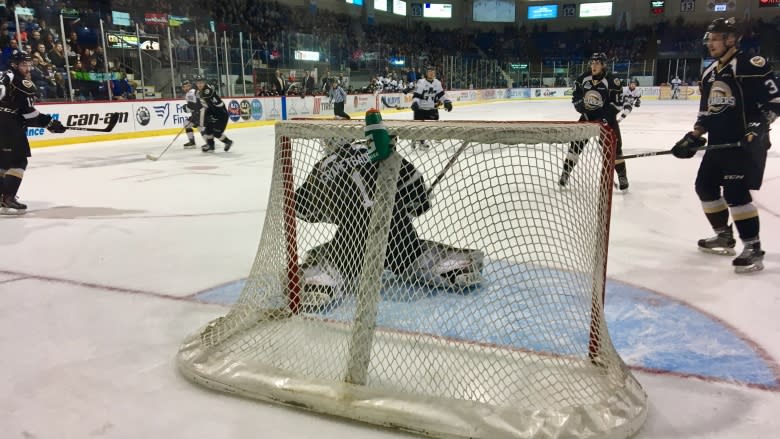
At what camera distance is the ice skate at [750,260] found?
314cm

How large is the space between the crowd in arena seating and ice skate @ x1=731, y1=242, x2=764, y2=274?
9.69 m

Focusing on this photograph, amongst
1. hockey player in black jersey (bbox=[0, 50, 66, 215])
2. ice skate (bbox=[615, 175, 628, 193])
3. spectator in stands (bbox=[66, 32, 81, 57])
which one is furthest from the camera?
spectator in stands (bbox=[66, 32, 81, 57])

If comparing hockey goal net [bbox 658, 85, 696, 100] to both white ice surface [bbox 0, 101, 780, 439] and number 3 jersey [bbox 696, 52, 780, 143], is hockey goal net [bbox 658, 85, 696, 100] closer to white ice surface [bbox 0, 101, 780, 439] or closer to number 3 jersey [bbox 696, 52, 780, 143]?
white ice surface [bbox 0, 101, 780, 439]

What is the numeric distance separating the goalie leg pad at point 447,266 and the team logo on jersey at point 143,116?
9604 millimetres

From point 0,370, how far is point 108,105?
29.8 feet

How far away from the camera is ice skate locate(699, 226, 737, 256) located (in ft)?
11.6

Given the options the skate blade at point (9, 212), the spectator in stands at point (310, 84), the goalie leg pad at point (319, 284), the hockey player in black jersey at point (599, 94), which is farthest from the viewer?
the spectator in stands at point (310, 84)

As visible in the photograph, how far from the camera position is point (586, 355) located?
6.82ft

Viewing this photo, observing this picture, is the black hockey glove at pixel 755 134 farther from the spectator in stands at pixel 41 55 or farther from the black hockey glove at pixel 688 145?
the spectator in stands at pixel 41 55

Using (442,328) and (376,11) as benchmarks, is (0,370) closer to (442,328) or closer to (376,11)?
(442,328)

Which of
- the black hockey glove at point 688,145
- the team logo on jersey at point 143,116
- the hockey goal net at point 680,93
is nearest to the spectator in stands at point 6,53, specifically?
the team logo on jersey at point 143,116

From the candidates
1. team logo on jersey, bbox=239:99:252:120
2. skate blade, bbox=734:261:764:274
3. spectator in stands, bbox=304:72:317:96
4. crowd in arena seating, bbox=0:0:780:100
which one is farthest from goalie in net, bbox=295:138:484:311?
spectator in stands, bbox=304:72:317:96

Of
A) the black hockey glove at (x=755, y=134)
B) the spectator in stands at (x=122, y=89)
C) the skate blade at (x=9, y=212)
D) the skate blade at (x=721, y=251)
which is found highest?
the spectator in stands at (x=122, y=89)

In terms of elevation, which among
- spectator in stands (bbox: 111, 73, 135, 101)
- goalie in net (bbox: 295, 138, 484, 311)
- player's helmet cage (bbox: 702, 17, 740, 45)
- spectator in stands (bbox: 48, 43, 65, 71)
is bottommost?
goalie in net (bbox: 295, 138, 484, 311)
